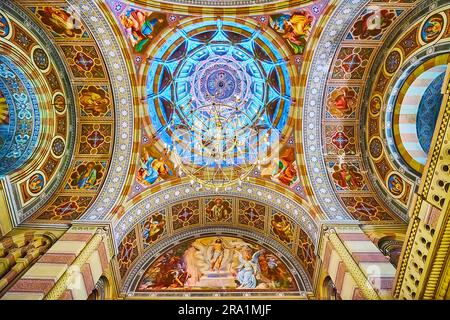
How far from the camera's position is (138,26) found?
10.1m

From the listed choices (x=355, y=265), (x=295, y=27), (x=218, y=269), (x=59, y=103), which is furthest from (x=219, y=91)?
(x=355, y=265)

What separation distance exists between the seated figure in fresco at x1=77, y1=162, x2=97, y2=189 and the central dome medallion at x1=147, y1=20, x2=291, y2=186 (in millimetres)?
2512

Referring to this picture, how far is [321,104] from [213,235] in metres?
6.23

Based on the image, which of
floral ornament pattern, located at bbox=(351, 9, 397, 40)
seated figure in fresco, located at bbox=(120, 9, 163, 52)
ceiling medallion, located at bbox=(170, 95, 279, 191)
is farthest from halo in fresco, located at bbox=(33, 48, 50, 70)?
floral ornament pattern, located at bbox=(351, 9, 397, 40)

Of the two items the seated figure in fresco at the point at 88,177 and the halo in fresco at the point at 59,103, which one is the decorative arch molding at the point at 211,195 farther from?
the halo in fresco at the point at 59,103

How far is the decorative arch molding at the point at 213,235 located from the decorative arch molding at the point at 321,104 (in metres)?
2.65

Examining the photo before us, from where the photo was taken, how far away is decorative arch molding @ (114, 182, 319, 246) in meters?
10.4

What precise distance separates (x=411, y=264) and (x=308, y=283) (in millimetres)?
5865

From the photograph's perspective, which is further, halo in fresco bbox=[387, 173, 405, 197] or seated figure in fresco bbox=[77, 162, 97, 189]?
seated figure in fresco bbox=[77, 162, 97, 189]

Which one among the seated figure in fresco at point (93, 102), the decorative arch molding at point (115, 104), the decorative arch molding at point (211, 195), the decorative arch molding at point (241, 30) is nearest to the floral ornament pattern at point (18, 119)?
the seated figure in fresco at point (93, 102)

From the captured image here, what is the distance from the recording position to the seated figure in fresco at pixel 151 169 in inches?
444

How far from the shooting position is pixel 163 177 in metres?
11.6

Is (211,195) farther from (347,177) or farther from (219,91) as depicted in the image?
(347,177)

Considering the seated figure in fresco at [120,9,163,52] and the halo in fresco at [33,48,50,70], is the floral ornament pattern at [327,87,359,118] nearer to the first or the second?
the seated figure in fresco at [120,9,163,52]
